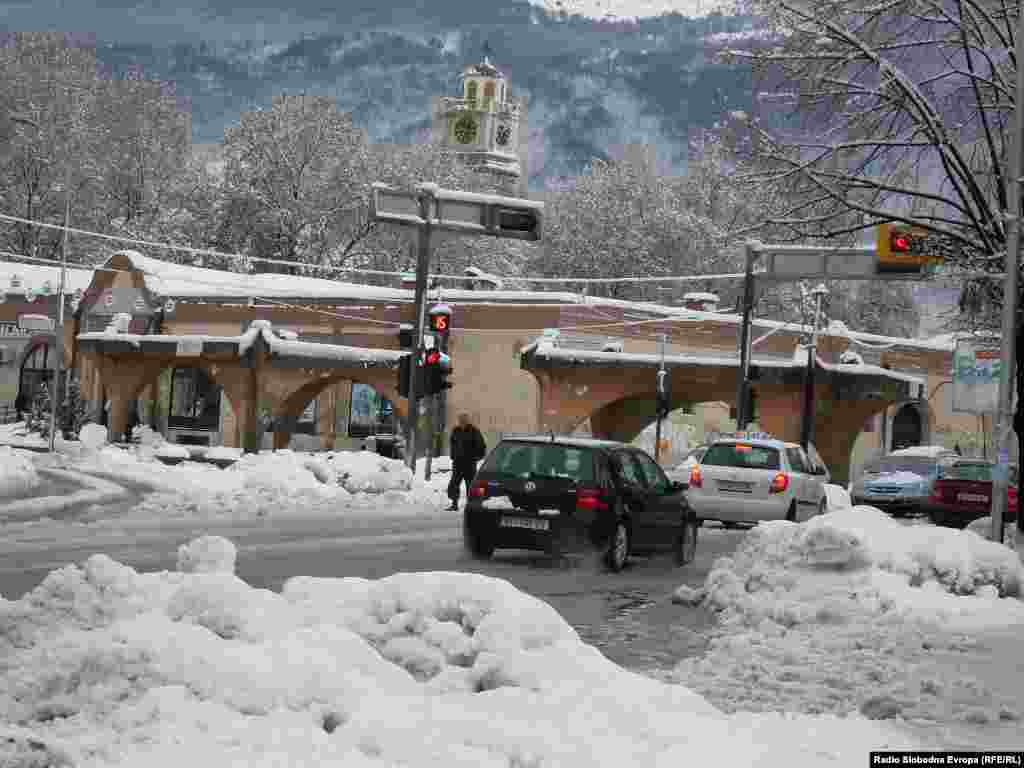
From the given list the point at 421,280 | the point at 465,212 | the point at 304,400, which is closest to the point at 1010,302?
the point at 465,212

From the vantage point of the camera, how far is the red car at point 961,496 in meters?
32.0

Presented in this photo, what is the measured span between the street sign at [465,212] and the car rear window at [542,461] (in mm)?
13005

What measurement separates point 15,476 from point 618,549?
39.2 ft

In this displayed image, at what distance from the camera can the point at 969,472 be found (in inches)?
1291

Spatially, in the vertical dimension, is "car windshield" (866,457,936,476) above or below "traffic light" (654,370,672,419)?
below

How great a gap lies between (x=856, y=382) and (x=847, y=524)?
31473mm

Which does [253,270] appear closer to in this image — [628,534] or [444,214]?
[444,214]

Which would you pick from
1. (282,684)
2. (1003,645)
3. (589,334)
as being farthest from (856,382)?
(282,684)

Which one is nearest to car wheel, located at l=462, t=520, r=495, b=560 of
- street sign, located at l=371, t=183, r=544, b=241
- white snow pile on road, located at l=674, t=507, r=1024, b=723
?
white snow pile on road, located at l=674, t=507, r=1024, b=723

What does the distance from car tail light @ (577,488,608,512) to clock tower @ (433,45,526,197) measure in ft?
382

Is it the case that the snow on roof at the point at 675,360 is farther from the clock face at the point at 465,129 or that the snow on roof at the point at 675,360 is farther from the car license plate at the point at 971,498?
the clock face at the point at 465,129

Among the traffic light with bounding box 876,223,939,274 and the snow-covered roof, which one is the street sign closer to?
the traffic light with bounding box 876,223,939,274

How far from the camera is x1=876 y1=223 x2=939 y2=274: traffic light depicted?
21155mm

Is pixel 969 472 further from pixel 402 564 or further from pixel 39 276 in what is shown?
pixel 39 276
